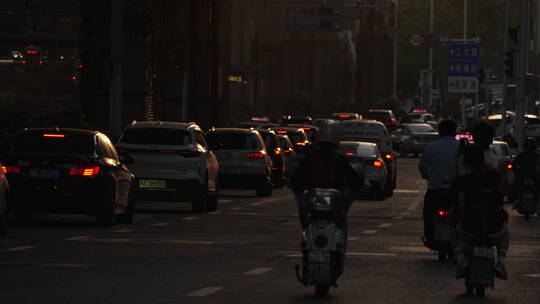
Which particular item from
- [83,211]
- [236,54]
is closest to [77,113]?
[83,211]

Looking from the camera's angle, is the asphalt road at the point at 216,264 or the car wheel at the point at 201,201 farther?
the car wheel at the point at 201,201

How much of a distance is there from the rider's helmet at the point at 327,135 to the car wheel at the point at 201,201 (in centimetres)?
1486

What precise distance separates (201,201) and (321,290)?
50.6 feet

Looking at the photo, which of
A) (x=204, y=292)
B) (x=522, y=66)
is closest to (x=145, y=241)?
(x=204, y=292)

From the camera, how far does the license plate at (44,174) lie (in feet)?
79.9

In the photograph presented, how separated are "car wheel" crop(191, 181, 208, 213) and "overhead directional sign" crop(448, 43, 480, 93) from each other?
176 feet

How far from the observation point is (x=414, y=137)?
7494 cm

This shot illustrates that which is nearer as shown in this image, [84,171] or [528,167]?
[84,171]

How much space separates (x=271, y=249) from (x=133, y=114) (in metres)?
26.6

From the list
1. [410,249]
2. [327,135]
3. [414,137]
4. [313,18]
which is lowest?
[414,137]

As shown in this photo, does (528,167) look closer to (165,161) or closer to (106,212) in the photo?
(165,161)

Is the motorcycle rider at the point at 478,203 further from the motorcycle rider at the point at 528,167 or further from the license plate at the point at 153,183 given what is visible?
the motorcycle rider at the point at 528,167

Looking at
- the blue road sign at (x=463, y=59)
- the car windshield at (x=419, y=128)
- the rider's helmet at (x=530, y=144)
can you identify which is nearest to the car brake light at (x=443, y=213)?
the rider's helmet at (x=530, y=144)

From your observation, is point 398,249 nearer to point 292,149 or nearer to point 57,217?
point 57,217
